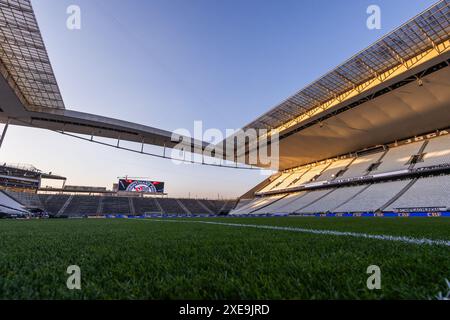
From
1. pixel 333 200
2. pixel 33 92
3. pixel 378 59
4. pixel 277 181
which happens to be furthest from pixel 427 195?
pixel 33 92

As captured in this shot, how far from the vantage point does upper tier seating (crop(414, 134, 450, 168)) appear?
23392 millimetres

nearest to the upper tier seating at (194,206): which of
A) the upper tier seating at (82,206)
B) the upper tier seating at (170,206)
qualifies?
the upper tier seating at (170,206)

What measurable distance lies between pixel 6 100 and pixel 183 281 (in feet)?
64.1

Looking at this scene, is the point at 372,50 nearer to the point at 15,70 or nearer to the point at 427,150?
the point at 427,150

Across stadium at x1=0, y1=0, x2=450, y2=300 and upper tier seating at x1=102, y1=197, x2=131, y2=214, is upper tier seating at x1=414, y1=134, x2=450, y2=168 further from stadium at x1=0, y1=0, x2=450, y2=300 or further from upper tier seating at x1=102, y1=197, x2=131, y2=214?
upper tier seating at x1=102, y1=197, x2=131, y2=214

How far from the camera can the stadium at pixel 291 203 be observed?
4.87ft

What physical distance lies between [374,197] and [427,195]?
4556 mm

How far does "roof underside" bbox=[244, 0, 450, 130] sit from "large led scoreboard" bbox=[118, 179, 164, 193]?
93.0 ft

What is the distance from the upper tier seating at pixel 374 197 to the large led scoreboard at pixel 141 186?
32802 millimetres

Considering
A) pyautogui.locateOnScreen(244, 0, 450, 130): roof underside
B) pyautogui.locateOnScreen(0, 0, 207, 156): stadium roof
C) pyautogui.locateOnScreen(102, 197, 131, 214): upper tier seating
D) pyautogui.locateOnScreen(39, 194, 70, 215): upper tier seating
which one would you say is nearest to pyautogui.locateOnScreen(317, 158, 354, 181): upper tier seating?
pyautogui.locateOnScreen(244, 0, 450, 130): roof underside

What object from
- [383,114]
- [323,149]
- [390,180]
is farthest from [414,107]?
[323,149]

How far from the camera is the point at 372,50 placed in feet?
58.6
